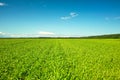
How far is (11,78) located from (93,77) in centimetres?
390

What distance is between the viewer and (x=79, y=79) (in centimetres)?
666

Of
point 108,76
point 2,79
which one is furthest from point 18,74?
point 108,76

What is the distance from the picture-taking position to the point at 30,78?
21.6ft

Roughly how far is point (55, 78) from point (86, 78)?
1.50m

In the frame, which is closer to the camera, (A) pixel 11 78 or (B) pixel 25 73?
(A) pixel 11 78

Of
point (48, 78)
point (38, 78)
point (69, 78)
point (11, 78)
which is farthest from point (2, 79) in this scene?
point (69, 78)

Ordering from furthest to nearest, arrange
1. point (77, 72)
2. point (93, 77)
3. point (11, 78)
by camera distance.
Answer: point (77, 72)
point (93, 77)
point (11, 78)

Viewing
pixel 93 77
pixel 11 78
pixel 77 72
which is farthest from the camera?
pixel 77 72

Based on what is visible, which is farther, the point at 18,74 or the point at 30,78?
the point at 18,74

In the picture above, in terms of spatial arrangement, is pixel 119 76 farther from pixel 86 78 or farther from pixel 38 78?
pixel 38 78

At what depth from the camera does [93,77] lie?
23.1ft

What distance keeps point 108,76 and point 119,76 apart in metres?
0.55

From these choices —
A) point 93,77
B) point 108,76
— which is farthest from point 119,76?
point 93,77

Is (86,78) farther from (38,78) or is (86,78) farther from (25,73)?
(25,73)
